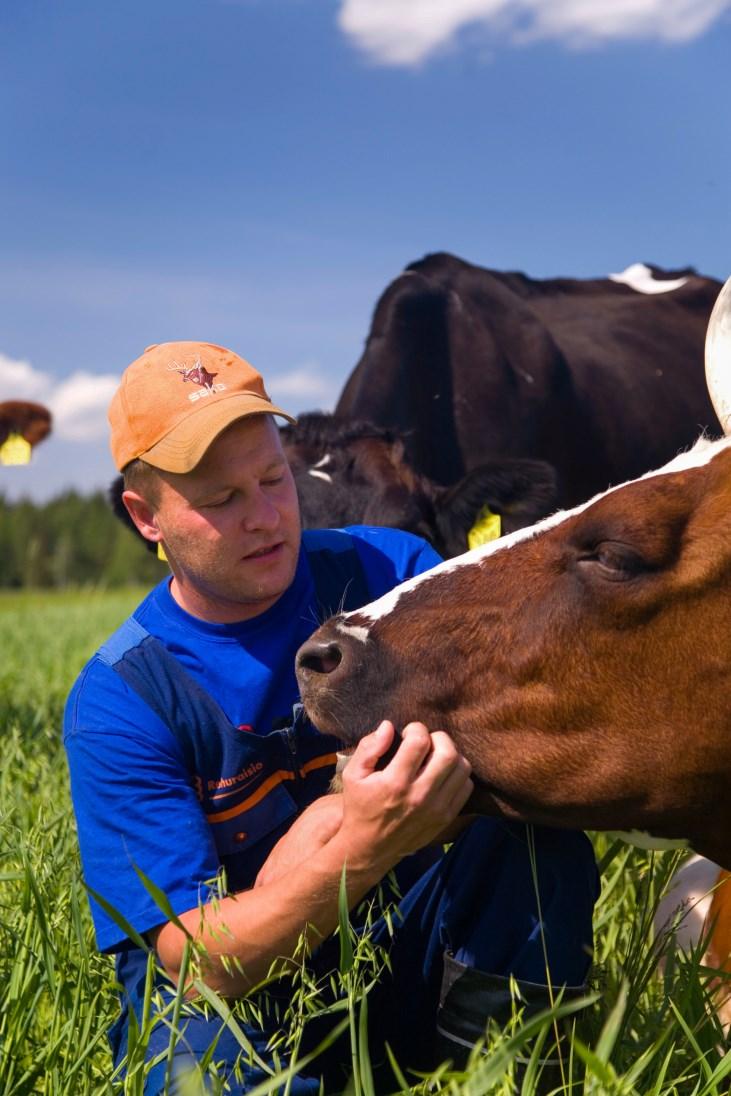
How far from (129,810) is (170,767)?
5.0 inches

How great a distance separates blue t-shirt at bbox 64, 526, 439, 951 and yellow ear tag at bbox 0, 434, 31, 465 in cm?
525

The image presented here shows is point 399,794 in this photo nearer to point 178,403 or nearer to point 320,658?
point 320,658

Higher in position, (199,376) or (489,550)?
(199,376)

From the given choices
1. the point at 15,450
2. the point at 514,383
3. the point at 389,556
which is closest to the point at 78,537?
the point at 15,450

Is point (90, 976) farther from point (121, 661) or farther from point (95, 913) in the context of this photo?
point (121, 661)

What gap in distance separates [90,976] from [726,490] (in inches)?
67.4

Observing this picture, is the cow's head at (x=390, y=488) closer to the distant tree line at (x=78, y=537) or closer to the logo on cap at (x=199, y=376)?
the logo on cap at (x=199, y=376)

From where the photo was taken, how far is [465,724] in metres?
2.64

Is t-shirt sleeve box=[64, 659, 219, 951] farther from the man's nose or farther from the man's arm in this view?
the man's nose

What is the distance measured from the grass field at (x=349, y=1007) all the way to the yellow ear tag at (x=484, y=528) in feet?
6.73

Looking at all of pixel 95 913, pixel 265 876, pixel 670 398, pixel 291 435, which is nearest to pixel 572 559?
pixel 265 876

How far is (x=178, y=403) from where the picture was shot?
2.91 m

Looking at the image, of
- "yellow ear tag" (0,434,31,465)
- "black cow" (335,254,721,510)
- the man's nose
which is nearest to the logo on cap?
the man's nose

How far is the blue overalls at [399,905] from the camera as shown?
2.63 metres
